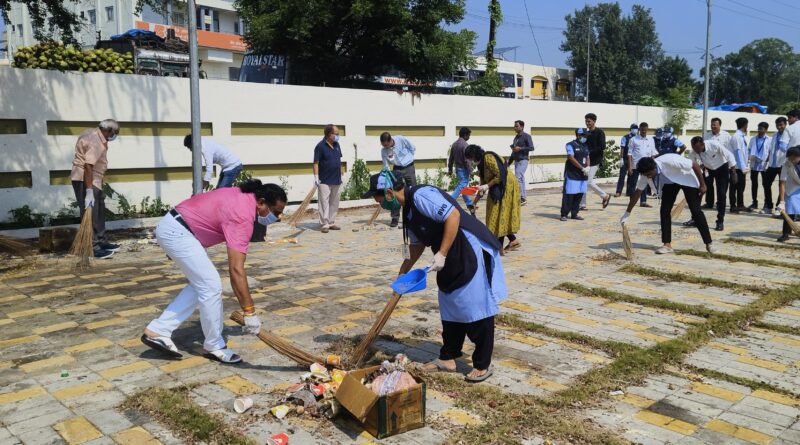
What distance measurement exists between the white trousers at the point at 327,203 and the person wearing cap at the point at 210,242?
19.7ft

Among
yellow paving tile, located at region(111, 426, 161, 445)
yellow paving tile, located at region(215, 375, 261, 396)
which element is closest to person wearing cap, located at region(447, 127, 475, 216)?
yellow paving tile, located at region(215, 375, 261, 396)

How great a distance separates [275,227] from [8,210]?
4.10 meters

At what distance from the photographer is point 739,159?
41.9 feet

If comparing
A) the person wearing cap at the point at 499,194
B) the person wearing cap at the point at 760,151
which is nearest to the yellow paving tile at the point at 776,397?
the person wearing cap at the point at 499,194

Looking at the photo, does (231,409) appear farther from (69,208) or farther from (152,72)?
(152,72)

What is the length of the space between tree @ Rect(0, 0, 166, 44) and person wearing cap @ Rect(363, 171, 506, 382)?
773 centimetres

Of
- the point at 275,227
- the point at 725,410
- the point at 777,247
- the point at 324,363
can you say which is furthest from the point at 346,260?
the point at 777,247

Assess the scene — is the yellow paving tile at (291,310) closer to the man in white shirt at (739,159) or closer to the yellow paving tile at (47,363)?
the yellow paving tile at (47,363)

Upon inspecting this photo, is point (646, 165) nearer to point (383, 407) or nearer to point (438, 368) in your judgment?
point (438, 368)

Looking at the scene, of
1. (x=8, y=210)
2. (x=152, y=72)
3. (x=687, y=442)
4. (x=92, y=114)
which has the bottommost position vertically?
(x=687, y=442)

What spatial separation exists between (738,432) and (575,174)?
820cm

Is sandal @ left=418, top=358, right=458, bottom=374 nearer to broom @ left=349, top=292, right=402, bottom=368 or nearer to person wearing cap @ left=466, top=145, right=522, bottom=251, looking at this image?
broom @ left=349, top=292, right=402, bottom=368

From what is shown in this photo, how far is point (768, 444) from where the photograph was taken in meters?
3.63

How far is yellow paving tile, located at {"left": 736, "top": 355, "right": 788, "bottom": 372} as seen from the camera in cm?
481
